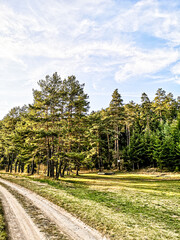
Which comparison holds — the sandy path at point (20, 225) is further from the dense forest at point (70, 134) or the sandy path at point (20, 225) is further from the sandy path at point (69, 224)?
the dense forest at point (70, 134)

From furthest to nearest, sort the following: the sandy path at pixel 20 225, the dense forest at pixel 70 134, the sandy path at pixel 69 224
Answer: the dense forest at pixel 70 134, the sandy path at pixel 69 224, the sandy path at pixel 20 225

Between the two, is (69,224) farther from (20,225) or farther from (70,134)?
(70,134)

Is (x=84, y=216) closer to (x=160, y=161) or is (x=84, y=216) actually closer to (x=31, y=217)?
(x=31, y=217)

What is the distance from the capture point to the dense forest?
25391 mm

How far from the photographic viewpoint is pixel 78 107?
29031mm

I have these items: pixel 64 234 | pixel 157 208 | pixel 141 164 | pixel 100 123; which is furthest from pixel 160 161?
pixel 64 234

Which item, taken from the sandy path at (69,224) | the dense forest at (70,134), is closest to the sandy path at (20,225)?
the sandy path at (69,224)

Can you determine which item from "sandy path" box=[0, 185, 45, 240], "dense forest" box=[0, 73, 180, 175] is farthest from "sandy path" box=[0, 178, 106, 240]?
"dense forest" box=[0, 73, 180, 175]

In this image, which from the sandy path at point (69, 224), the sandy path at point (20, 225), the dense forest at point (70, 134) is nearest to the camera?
the sandy path at point (20, 225)

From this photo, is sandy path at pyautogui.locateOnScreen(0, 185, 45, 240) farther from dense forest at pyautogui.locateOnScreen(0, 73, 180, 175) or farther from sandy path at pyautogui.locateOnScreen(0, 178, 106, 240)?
dense forest at pyautogui.locateOnScreen(0, 73, 180, 175)

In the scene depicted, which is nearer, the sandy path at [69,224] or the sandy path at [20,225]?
the sandy path at [20,225]

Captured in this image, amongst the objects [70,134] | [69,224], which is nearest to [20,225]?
[69,224]

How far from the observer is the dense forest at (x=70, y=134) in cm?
2539

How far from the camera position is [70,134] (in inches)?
1136
